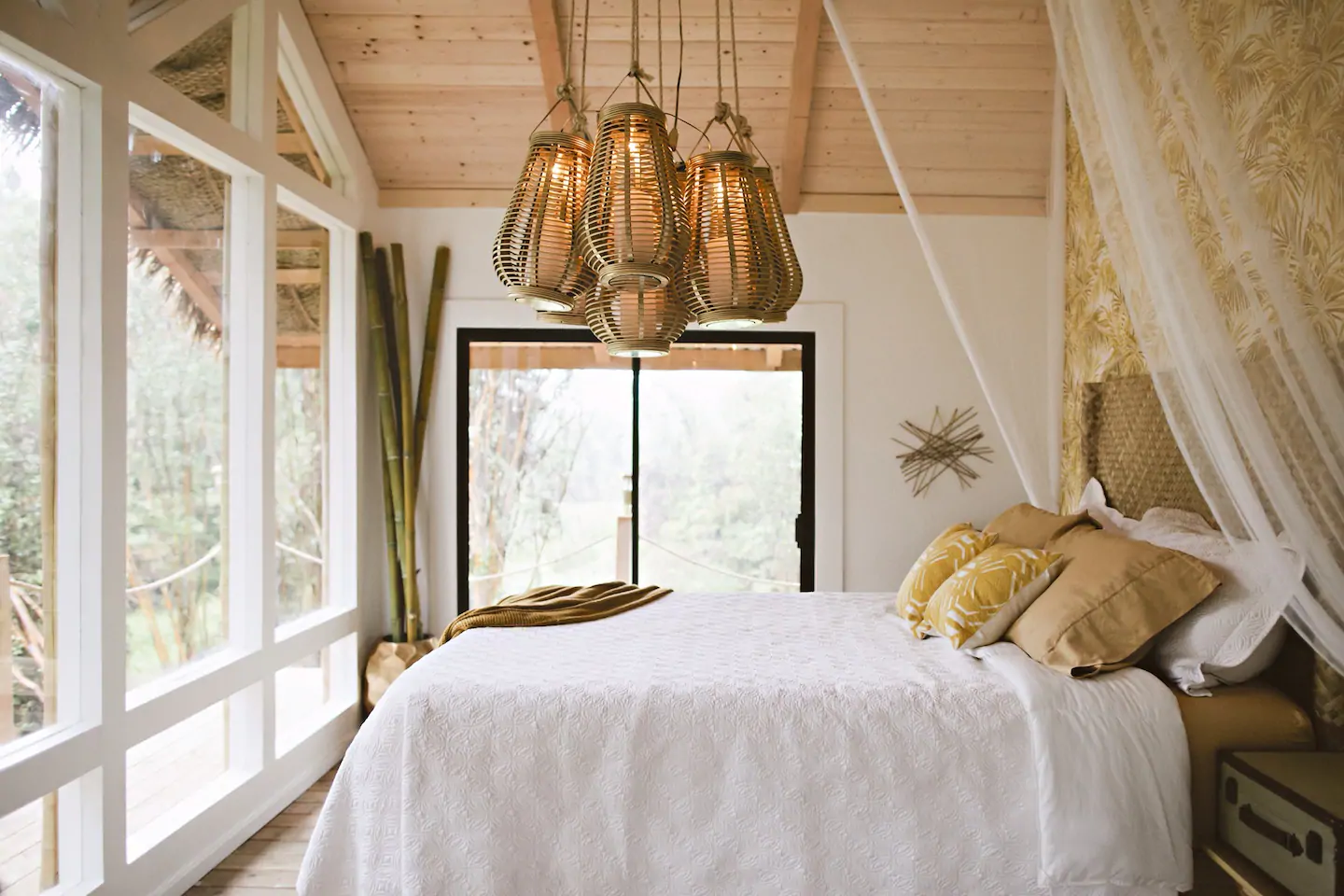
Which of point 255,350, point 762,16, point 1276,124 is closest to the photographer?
point 1276,124

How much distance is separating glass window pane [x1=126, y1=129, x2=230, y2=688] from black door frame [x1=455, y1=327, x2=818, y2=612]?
1.43m

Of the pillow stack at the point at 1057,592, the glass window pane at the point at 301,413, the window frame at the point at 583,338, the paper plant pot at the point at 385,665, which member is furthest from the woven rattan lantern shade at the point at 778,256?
the paper plant pot at the point at 385,665

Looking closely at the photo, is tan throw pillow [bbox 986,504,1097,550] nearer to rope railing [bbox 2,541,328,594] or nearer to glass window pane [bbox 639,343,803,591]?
glass window pane [bbox 639,343,803,591]

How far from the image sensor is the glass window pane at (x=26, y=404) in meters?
2.03

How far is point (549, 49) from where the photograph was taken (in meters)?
3.67

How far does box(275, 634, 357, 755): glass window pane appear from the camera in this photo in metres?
3.41

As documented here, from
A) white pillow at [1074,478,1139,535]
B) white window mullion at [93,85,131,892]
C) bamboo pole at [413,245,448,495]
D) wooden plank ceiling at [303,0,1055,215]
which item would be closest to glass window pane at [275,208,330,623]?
bamboo pole at [413,245,448,495]

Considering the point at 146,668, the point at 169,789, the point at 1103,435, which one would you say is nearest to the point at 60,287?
the point at 146,668

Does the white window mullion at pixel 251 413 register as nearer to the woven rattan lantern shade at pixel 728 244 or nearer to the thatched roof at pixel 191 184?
the thatched roof at pixel 191 184

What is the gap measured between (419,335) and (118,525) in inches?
84.5

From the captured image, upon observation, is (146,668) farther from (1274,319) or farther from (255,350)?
(1274,319)

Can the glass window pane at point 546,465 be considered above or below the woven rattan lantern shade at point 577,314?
below

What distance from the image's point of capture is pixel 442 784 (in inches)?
79.4

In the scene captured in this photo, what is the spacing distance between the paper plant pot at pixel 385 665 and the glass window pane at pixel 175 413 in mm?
1063
